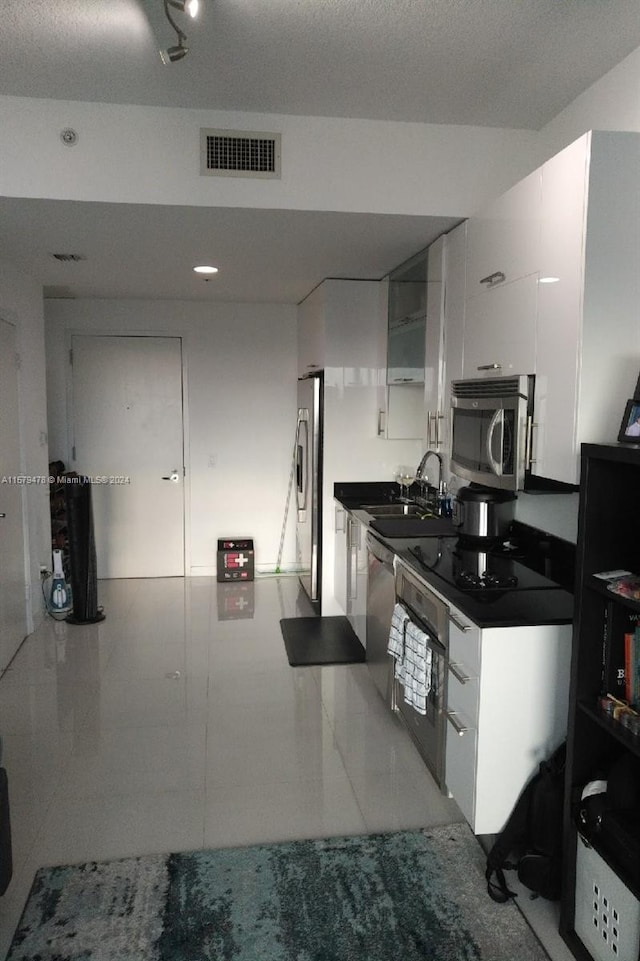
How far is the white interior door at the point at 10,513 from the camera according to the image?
3854mm

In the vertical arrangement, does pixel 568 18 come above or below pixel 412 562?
above

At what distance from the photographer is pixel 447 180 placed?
3027 mm

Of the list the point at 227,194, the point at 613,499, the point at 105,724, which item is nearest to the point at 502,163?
the point at 227,194

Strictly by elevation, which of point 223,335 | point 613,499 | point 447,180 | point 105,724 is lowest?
point 105,724

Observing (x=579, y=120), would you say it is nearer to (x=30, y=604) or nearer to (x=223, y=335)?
(x=223, y=335)

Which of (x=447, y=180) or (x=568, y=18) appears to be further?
(x=447, y=180)

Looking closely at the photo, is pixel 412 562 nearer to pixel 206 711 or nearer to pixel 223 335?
pixel 206 711

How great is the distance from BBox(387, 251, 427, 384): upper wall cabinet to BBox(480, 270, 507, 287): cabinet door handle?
838 millimetres

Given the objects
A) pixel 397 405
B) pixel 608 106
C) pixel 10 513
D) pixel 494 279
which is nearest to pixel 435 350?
pixel 494 279

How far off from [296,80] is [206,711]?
280 centimetres

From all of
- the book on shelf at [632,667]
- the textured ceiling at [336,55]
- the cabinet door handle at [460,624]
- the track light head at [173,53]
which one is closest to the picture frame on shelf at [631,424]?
the book on shelf at [632,667]

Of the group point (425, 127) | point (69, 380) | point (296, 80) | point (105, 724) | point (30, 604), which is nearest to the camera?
point (296, 80)

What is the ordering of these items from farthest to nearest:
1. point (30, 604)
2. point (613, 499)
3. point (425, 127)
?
point (30, 604) < point (425, 127) < point (613, 499)

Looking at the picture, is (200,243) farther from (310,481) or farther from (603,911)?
(603,911)
